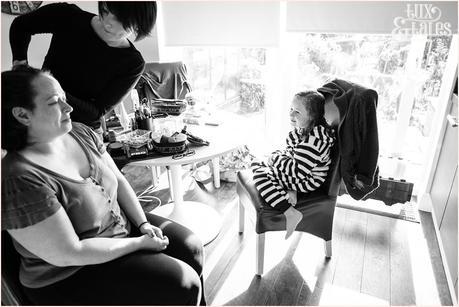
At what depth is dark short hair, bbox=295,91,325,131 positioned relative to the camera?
1.54 m

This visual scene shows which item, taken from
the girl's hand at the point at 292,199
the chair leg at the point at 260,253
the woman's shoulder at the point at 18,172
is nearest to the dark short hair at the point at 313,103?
the girl's hand at the point at 292,199

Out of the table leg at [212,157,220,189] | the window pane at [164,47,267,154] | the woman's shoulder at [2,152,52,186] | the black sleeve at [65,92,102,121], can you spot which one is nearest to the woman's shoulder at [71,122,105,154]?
the black sleeve at [65,92,102,121]

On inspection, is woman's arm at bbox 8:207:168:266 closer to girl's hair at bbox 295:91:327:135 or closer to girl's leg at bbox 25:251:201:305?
girl's leg at bbox 25:251:201:305

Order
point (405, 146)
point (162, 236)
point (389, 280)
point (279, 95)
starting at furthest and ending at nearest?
1. point (279, 95)
2. point (405, 146)
3. point (389, 280)
4. point (162, 236)

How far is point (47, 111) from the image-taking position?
0.88 meters

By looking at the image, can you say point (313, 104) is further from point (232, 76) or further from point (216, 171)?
point (232, 76)

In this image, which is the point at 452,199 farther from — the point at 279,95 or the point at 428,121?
the point at 279,95

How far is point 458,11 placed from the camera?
6.22 ft

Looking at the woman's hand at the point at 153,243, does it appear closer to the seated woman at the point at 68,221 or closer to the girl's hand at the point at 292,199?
the seated woman at the point at 68,221

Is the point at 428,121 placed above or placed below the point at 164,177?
above

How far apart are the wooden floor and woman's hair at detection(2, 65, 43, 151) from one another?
119 centimetres

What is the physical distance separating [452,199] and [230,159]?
1632 mm

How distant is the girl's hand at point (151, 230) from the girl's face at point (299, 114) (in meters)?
0.86

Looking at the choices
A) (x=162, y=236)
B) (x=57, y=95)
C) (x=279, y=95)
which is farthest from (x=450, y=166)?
(x=57, y=95)
